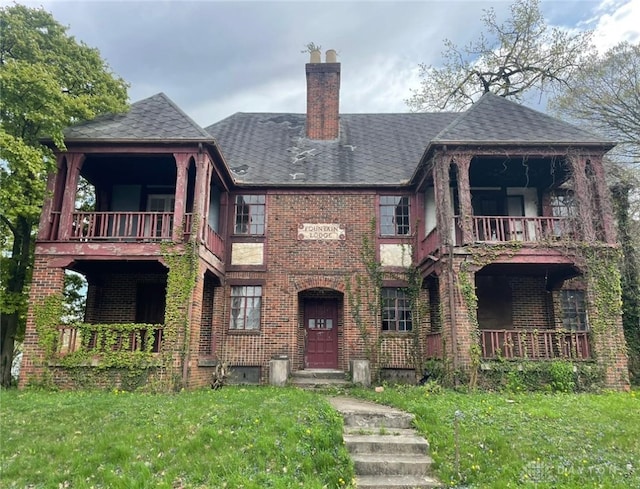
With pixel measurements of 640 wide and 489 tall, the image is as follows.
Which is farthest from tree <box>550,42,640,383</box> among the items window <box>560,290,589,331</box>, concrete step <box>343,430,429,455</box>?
concrete step <box>343,430,429,455</box>

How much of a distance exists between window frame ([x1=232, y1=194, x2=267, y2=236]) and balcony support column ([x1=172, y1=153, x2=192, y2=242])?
310cm

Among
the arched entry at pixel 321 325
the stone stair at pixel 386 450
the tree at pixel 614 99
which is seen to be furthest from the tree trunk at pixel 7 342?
the tree at pixel 614 99

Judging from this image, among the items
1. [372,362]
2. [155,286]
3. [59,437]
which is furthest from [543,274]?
[59,437]

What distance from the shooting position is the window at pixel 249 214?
14.4 metres

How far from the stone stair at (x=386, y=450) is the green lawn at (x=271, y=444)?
0.70ft

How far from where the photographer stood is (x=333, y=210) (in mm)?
14367

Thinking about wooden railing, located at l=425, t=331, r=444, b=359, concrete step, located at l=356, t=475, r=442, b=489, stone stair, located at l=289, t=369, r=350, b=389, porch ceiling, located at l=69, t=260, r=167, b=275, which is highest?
porch ceiling, located at l=69, t=260, r=167, b=275

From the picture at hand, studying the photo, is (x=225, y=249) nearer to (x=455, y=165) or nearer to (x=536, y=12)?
(x=455, y=165)

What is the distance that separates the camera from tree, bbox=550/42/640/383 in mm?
13656

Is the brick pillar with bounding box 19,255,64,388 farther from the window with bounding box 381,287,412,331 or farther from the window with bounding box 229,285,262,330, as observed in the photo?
the window with bounding box 381,287,412,331

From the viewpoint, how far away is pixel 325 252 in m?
14.0

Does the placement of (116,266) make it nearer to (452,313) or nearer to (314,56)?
(452,313)

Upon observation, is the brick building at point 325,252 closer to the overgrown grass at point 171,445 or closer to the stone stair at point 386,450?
the overgrown grass at point 171,445

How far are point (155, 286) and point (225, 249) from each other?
243 cm
